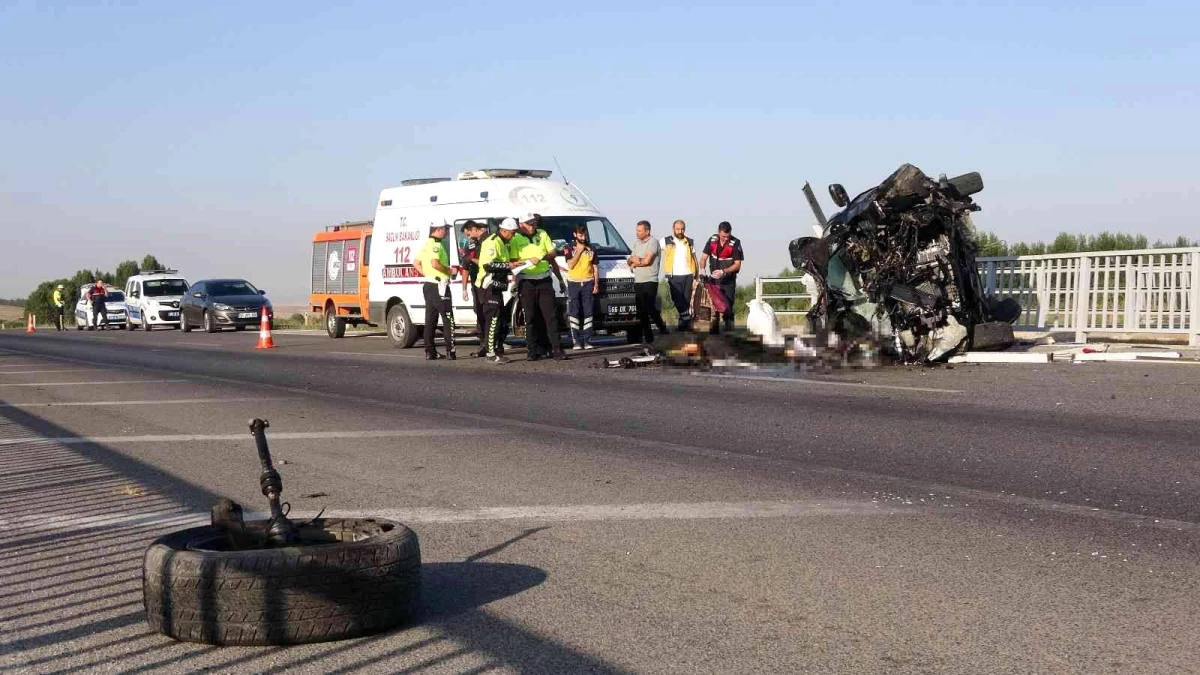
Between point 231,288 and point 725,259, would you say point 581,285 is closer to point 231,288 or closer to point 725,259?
point 725,259

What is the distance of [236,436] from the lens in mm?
10930

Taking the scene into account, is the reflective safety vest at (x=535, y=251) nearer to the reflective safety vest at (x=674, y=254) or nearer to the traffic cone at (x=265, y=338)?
the reflective safety vest at (x=674, y=254)

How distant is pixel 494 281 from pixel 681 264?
3369mm

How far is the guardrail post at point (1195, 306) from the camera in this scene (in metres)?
17.8

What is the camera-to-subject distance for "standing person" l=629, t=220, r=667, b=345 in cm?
2080

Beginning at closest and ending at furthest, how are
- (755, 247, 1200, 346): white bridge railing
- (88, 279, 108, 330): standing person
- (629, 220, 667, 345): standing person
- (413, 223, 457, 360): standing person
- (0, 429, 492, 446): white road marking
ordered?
(0, 429, 492, 446): white road marking, (755, 247, 1200, 346): white bridge railing, (413, 223, 457, 360): standing person, (629, 220, 667, 345): standing person, (88, 279, 108, 330): standing person

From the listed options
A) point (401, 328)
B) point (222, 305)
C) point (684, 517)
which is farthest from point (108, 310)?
point (684, 517)

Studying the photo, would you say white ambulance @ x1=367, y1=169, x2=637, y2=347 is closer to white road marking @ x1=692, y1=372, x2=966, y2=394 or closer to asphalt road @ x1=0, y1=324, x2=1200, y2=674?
white road marking @ x1=692, y1=372, x2=966, y2=394

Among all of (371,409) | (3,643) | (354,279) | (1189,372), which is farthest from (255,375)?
(3,643)

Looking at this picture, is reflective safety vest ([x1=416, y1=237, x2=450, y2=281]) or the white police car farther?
the white police car

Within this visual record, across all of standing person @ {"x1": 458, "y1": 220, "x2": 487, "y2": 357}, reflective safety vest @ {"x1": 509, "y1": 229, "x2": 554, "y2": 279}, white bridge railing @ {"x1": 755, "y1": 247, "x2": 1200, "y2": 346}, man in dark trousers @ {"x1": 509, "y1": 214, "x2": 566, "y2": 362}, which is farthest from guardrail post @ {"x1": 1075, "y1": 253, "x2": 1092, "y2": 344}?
standing person @ {"x1": 458, "y1": 220, "x2": 487, "y2": 357}

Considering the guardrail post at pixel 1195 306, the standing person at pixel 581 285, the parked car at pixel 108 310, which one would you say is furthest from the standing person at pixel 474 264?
the parked car at pixel 108 310

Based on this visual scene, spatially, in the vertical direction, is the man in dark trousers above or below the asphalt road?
above

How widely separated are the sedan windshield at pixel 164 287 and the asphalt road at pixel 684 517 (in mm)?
30252
